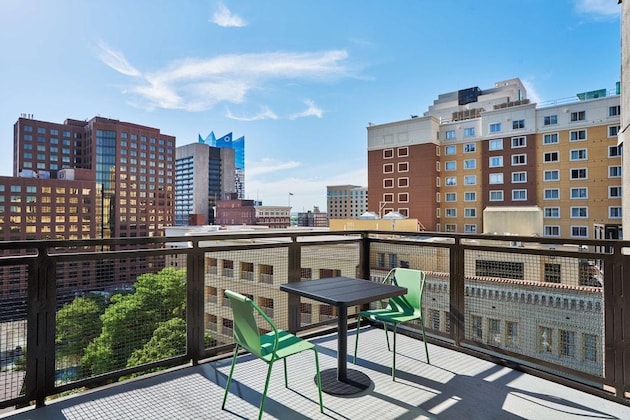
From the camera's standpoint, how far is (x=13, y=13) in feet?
47.4

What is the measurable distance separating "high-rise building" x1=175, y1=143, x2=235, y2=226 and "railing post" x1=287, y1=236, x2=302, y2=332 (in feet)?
337

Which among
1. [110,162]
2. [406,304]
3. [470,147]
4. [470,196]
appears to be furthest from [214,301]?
[110,162]

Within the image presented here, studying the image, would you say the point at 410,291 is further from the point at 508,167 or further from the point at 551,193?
the point at 508,167

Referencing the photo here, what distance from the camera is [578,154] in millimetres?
32094

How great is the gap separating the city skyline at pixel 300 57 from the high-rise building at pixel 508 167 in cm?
376

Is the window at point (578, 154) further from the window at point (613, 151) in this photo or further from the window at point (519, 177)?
the window at point (519, 177)

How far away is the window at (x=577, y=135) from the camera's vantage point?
31.7 meters

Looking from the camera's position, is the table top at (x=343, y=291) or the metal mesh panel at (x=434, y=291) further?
the metal mesh panel at (x=434, y=291)

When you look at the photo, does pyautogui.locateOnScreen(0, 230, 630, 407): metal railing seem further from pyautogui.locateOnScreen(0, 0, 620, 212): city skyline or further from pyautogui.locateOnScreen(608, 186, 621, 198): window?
pyautogui.locateOnScreen(608, 186, 621, 198): window

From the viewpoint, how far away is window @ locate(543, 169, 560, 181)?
32906 mm

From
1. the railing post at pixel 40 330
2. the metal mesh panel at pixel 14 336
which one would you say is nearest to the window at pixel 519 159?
the railing post at pixel 40 330

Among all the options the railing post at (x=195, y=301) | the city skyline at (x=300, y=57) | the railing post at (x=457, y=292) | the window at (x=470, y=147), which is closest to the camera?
the railing post at (x=195, y=301)

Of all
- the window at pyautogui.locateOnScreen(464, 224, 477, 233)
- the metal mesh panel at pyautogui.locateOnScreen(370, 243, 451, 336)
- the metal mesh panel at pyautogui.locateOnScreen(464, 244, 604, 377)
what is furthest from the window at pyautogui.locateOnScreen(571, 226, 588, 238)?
the metal mesh panel at pyautogui.locateOnScreen(370, 243, 451, 336)

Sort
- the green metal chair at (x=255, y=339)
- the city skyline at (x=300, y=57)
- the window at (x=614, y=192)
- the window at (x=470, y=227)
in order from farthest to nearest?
the window at (x=470, y=227) → the window at (x=614, y=192) → the city skyline at (x=300, y=57) → the green metal chair at (x=255, y=339)
